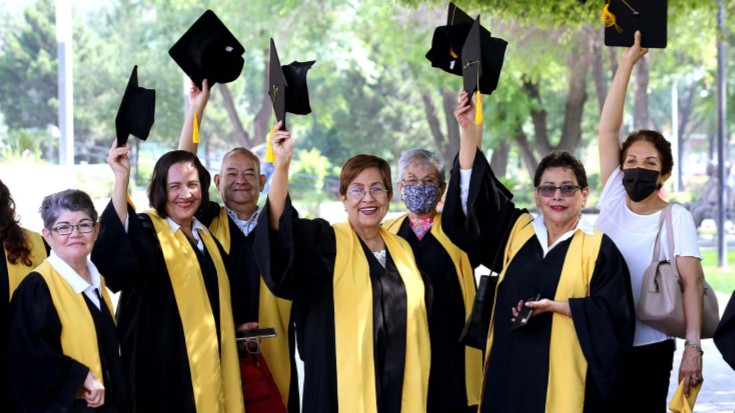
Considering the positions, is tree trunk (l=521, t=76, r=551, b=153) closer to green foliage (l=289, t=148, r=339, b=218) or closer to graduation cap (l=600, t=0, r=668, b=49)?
green foliage (l=289, t=148, r=339, b=218)

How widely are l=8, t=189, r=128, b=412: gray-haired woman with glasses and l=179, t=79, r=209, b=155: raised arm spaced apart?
118 centimetres

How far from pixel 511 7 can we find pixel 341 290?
5.15 metres

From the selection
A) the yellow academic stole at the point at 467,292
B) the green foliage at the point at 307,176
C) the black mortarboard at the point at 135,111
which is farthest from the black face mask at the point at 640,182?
the green foliage at the point at 307,176

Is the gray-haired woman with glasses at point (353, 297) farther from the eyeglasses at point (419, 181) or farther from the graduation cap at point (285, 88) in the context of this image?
the eyeglasses at point (419, 181)

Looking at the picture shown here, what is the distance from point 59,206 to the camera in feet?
14.2

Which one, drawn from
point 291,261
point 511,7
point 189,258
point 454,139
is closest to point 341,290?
point 291,261

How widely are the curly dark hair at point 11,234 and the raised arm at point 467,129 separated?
6.94ft

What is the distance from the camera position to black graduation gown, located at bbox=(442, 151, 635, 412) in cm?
453

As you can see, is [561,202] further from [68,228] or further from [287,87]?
[68,228]

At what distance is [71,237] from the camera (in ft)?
14.1

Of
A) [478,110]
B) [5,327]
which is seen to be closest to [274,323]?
[5,327]

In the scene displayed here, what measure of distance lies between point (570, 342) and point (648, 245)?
2.29 ft

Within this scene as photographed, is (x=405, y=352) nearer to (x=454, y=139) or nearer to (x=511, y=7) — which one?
(x=511, y=7)

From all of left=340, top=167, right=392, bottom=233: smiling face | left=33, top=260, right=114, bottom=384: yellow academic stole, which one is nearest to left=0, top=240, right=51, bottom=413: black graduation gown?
left=33, top=260, right=114, bottom=384: yellow academic stole
